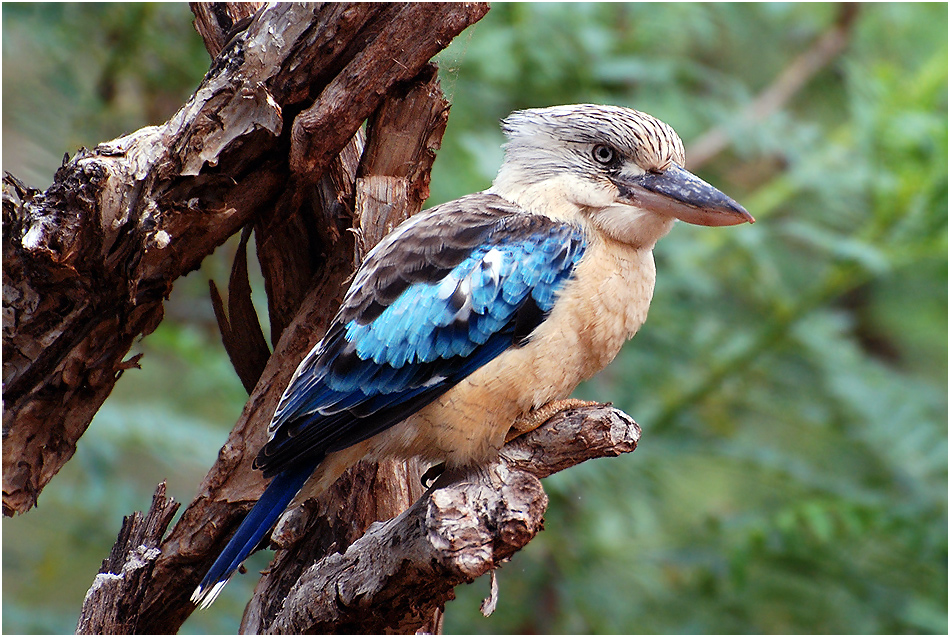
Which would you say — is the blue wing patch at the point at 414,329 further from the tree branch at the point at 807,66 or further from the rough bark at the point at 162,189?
the tree branch at the point at 807,66

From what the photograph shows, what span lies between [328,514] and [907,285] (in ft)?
14.1

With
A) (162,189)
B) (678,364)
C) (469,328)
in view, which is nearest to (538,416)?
(469,328)

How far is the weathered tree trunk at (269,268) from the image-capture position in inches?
92.3

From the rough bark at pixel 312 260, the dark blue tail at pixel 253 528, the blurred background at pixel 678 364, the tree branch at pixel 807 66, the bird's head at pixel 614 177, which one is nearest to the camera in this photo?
the dark blue tail at pixel 253 528

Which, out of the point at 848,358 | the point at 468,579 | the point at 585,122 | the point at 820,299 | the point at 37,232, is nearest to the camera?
the point at 468,579

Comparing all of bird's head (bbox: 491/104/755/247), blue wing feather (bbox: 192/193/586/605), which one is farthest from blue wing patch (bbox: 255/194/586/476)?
bird's head (bbox: 491/104/755/247)

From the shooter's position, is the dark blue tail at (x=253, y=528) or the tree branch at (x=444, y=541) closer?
the tree branch at (x=444, y=541)

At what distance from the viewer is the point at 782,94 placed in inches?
217

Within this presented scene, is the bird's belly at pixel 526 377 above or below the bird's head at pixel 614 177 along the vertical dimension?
below

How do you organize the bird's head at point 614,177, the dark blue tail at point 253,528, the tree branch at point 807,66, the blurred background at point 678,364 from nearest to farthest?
the dark blue tail at point 253,528, the bird's head at point 614,177, the blurred background at point 678,364, the tree branch at point 807,66

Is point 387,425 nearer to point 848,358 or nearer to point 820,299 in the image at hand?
point 820,299

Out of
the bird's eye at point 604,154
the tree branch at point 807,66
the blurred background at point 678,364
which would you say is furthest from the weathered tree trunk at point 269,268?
the tree branch at point 807,66

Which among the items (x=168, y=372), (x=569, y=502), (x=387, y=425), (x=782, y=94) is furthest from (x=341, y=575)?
(x=782, y=94)

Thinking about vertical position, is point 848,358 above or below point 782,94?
below
